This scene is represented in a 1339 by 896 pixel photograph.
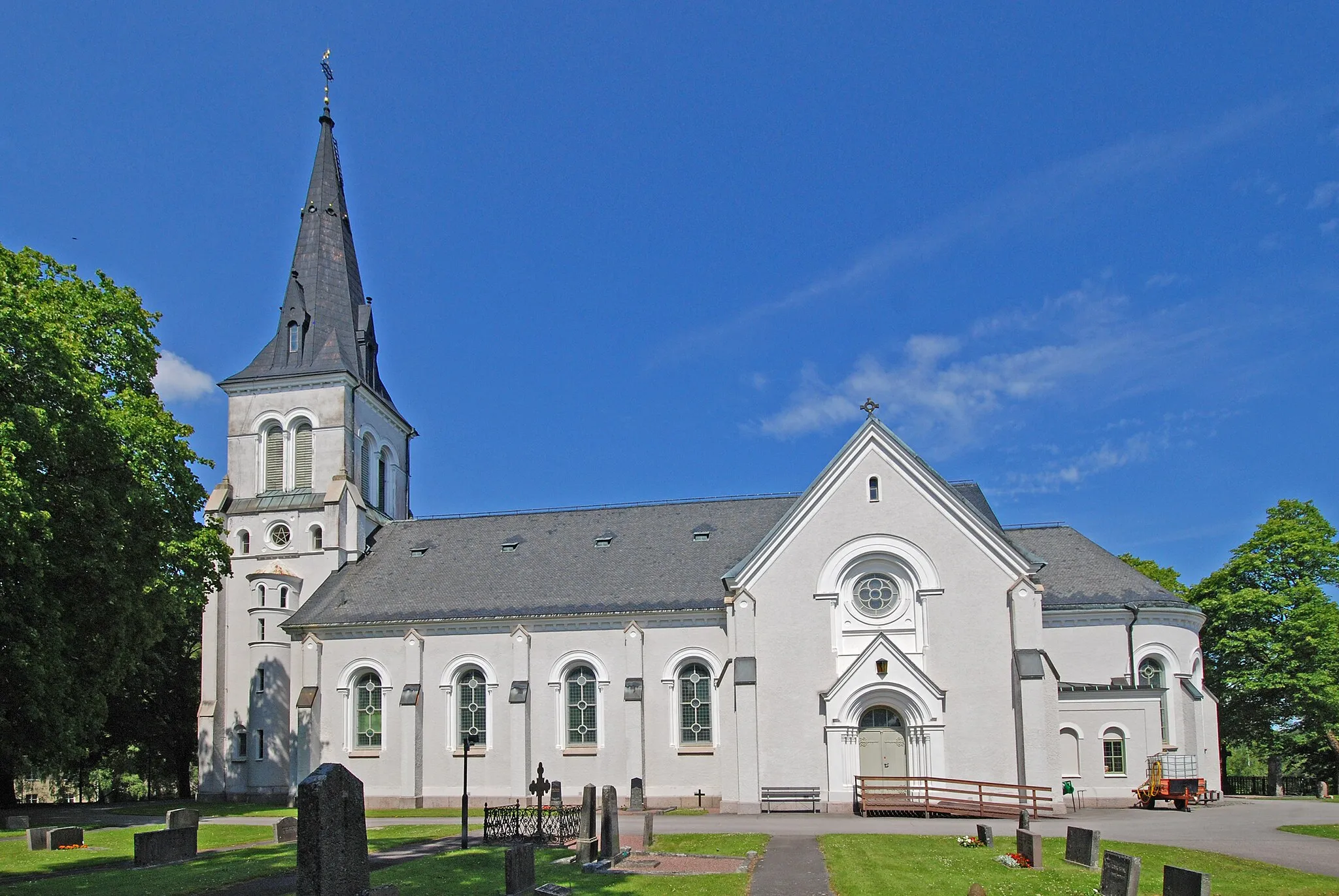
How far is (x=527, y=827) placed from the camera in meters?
26.8

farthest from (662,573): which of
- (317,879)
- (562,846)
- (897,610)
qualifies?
(317,879)

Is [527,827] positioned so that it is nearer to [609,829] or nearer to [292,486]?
[609,829]

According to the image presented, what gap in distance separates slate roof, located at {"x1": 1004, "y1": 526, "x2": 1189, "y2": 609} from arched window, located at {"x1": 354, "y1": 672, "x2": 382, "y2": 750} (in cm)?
2408

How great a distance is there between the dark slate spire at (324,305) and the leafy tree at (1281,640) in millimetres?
38797

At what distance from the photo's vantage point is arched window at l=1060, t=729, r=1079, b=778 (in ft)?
116

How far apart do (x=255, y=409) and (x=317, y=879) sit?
3763 cm

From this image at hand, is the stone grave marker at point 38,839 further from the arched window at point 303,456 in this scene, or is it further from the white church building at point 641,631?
the arched window at point 303,456

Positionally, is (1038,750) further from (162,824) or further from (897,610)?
(162,824)

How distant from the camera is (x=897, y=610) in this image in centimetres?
3466

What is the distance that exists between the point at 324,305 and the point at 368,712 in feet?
59.5

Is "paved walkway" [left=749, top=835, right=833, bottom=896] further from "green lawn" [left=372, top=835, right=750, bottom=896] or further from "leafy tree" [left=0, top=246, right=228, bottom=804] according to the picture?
"leafy tree" [left=0, top=246, right=228, bottom=804]

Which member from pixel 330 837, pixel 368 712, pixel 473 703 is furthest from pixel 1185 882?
pixel 368 712

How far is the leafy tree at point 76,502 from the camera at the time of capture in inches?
938

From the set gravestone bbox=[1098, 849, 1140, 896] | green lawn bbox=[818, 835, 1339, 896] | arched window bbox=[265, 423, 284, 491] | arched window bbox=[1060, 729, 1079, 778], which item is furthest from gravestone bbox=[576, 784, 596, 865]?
arched window bbox=[265, 423, 284, 491]
